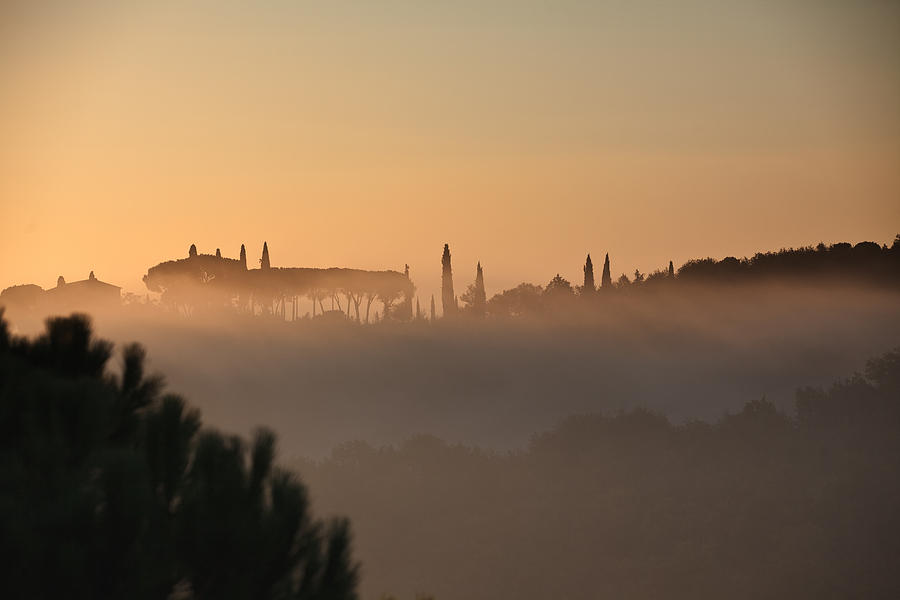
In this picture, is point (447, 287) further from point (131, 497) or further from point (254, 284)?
point (131, 497)

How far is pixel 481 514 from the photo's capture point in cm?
14000

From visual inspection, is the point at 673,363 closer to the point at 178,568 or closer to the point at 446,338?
the point at 446,338

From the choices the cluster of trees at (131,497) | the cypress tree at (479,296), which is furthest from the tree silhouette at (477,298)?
the cluster of trees at (131,497)

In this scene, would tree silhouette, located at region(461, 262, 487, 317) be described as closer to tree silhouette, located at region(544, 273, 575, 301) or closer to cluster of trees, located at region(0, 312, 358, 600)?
tree silhouette, located at region(544, 273, 575, 301)

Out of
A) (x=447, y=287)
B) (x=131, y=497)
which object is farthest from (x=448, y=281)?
(x=131, y=497)

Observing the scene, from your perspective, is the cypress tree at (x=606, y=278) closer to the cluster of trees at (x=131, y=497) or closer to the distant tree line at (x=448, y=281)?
the distant tree line at (x=448, y=281)

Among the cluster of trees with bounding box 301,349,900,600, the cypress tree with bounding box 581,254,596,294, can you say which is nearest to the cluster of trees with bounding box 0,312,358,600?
the cluster of trees with bounding box 301,349,900,600

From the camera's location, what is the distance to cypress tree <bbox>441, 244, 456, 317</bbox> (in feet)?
501

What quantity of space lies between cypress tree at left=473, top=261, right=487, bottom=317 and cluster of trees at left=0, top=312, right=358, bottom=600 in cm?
14034

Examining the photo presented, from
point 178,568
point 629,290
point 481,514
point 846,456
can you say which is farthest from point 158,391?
point 629,290

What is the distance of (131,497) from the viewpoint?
14.9 meters

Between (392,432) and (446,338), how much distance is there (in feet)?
62.2

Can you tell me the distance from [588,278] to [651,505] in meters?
31.6

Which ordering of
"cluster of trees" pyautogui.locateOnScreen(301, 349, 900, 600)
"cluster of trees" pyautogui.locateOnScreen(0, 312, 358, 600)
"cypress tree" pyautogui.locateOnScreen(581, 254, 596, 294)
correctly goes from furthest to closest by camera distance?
"cypress tree" pyautogui.locateOnScreen(581, 254, 596, 294)
"cluster of trees" pyautogui.locateOnScreen(301, 349, 900, 600)
"cluster of trees" pyautogui.locateOnScreen(0, 312, 358, 600)
